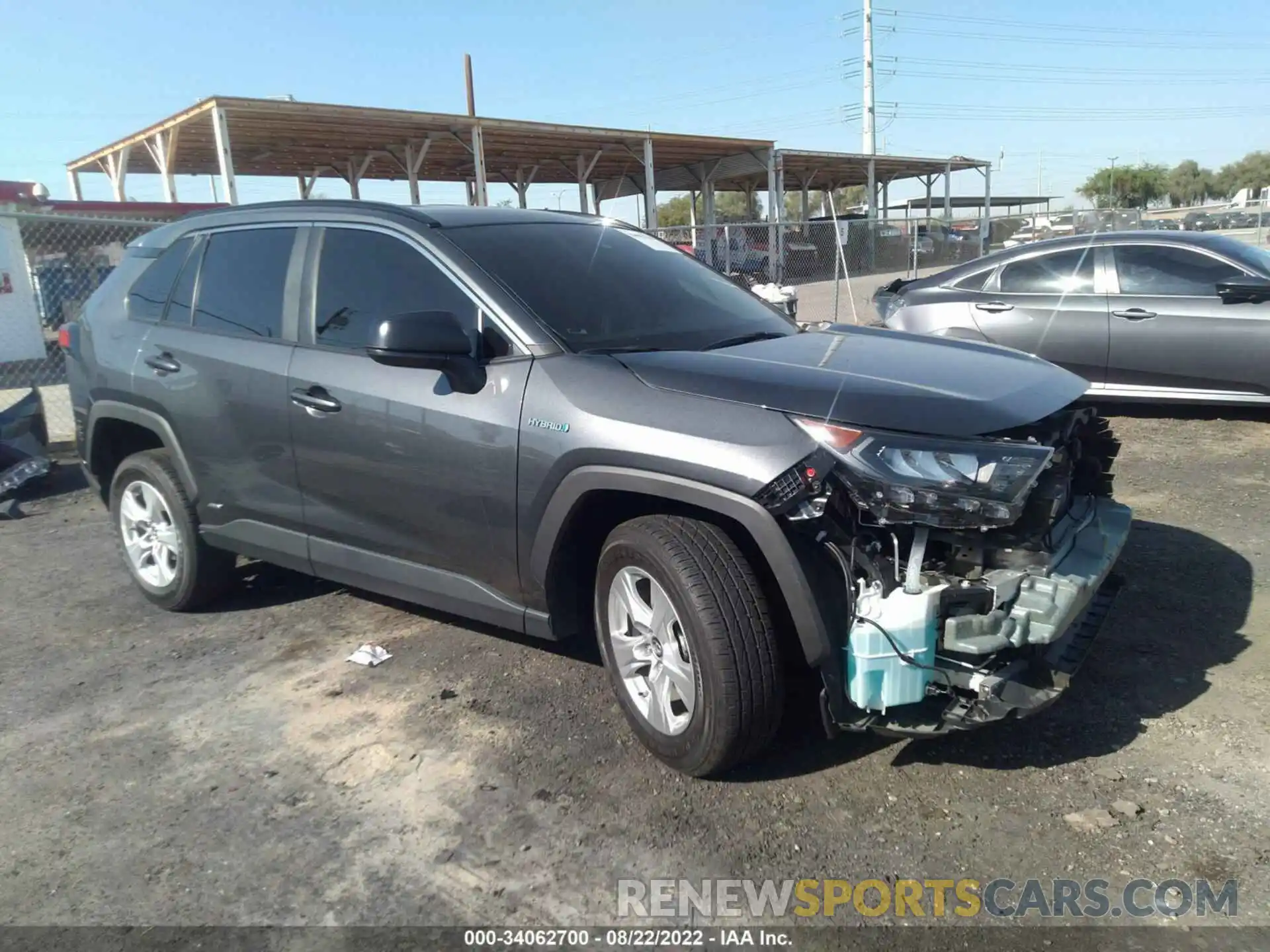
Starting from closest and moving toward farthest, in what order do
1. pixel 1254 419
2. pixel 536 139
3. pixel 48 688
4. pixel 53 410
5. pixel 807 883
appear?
pixel 807 883 → pixel 48 688 → pixel 1254 419 → pixel 53 410 → pixel 536 139

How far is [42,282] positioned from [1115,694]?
1933 centimetres

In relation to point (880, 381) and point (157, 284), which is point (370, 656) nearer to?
point (157, 284)

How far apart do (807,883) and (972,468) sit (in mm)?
1214

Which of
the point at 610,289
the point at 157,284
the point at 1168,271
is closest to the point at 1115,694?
the point at 610,289

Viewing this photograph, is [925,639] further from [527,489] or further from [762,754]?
[527,489]

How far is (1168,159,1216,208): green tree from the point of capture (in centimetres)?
7431

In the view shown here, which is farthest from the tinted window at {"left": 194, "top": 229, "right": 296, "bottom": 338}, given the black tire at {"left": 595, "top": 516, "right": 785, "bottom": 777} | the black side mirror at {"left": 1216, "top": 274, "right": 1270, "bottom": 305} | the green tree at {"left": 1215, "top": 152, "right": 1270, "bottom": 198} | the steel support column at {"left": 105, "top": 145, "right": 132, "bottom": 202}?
the green tree at {"left": 1215, "top": 152, "right": 1270, "bottom": 198}

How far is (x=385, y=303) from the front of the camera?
12.2 feet

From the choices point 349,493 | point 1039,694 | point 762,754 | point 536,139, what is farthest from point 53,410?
point 536,139

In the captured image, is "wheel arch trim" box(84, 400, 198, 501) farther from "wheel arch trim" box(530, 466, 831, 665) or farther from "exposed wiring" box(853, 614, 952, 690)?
"exposed wiring" box(853, 614, 952, 690)

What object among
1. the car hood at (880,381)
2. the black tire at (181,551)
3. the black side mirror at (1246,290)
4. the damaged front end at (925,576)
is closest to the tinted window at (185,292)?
the black tire at (181,551)

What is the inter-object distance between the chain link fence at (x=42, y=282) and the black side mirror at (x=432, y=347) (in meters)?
12.8

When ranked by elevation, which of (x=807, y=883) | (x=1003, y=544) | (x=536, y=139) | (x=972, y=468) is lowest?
(x=807, y=883)

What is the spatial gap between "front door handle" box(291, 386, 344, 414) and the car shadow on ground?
2039 mm
